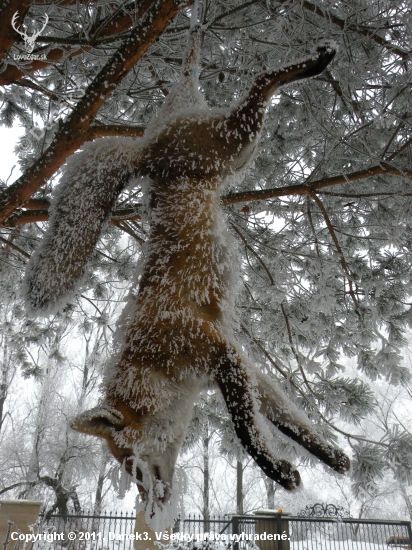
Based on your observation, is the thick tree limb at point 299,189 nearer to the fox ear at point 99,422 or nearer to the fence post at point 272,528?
the fox ear at point 99,422

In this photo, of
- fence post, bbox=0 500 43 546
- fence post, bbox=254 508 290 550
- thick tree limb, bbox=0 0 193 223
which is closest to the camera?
thick tree limb, bbox=0 0 193 223

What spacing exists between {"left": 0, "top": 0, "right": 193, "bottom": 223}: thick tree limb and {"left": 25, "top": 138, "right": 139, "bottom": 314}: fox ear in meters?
0.41

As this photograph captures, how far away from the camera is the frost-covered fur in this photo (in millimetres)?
598

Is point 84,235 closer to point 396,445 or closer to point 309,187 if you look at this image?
point 396,445

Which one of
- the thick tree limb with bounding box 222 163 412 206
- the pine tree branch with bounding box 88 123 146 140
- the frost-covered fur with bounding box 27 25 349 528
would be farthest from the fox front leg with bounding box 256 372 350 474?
the thick tree limb with bounding box 222 163 412 206

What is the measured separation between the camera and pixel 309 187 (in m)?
2.23

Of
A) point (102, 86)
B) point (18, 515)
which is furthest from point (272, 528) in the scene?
point (102, 86)

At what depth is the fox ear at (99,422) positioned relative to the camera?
0.56 metres

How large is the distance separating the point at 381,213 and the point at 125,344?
2.90 m

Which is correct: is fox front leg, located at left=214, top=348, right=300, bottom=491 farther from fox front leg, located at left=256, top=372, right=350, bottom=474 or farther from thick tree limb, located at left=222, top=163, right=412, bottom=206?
thick tree limb, located at left=222, top=163, right=412, bottom=206

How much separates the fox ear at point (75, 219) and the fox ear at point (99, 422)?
0.67ft

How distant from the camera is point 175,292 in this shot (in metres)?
0.67

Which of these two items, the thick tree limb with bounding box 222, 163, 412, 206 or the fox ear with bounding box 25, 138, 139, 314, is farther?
the thick tree limb with bounding box 222, 163, 412, 206

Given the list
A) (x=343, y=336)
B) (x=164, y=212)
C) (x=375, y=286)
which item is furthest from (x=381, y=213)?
(x=164, y=212)
